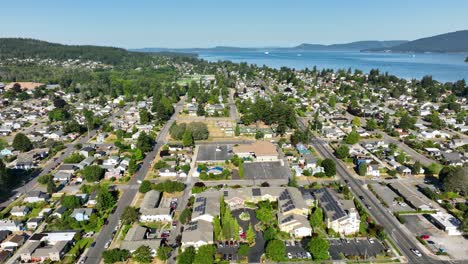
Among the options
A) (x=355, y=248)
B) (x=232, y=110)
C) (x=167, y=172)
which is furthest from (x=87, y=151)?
(x=232, y=110)

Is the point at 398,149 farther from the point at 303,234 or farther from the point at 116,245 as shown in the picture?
the point at 116,245

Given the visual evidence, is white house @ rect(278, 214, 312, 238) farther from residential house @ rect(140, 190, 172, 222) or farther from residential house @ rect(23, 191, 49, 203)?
residential house @ rect(23, 191, 49, 203)

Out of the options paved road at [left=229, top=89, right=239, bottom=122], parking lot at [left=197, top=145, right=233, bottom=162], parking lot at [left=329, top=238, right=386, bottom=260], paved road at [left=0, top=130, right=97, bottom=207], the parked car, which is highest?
parking lot at [left=197, top=145, right=233, bottom=162]

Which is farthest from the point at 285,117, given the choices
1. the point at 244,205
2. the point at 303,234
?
the point at 303,234

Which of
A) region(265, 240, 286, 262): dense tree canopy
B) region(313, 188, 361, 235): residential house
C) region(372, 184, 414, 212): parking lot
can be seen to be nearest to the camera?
region(265, 240, 286, 262): dense tree canopy

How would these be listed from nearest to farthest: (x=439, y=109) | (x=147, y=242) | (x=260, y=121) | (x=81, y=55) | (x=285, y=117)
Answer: (x=147, y=242) < (x=285, y=117) < (x=260, y=121) < (x=439, y=109) < (x=81, y=55)

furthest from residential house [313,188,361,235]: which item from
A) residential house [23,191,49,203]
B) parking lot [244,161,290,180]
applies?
residential house [23,191,49,203]
